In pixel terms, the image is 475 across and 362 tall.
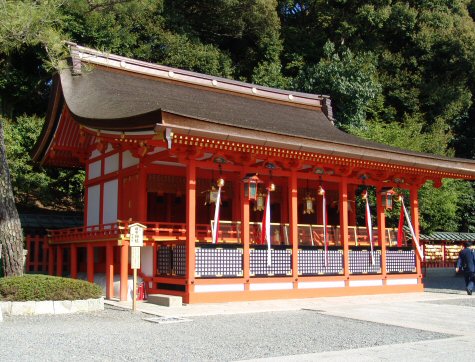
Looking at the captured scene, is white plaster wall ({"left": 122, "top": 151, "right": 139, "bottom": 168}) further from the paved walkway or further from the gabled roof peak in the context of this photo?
the paved walkway

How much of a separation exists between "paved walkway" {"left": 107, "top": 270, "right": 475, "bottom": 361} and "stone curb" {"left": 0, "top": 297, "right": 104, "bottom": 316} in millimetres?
1025

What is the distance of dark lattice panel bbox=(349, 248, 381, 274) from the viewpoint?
1448 centimetres

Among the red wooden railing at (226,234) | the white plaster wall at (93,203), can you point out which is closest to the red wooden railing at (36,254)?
the red wooden railing at (226,234)

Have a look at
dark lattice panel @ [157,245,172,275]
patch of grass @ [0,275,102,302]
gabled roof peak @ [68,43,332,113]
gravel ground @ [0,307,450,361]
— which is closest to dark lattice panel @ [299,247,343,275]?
dark lattice panel @ [157,245,172,275]

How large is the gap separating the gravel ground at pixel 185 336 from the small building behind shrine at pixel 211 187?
2763 mm

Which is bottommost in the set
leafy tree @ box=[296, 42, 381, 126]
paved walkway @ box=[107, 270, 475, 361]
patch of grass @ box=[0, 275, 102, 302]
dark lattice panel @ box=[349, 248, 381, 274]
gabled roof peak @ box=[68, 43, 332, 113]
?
paved walkway @ box=[107, 270, 475, 361]

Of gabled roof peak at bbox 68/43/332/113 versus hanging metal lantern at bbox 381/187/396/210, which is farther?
gabled roof peak at bbox 68/43/332/113

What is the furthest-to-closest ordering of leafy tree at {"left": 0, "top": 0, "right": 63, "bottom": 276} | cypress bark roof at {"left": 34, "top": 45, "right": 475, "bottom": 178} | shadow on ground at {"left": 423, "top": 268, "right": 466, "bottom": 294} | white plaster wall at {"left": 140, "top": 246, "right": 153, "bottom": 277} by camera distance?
shadow on ground at {"left": 423, "top": 268, "right": 466, "bottom": 294}, white plaster wall at {"left": 140, "top": 246, "right": 153, "bottom": 277}, cypress bark roof at {"left": 34, "top": 45, "right": 475, "bottom": 178}, leafy tree at {"left": 0, "top": 0, "right": 63, "bottom": 276}

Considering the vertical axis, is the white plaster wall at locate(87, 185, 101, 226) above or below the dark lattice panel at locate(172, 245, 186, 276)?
above

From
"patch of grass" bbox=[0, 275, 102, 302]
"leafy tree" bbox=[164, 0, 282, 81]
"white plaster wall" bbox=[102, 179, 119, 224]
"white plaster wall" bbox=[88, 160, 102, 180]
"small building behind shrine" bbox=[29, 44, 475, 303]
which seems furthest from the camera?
"leafy tree" bbox=[164, 0, 282, 81]

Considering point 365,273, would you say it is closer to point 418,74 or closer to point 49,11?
point 49,11

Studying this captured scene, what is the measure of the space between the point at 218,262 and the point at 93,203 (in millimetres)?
5646

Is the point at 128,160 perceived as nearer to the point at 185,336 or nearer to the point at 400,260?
the point at 185,336

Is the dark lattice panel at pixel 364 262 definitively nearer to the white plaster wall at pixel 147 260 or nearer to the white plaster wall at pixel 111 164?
the white plaster wall at pixel 147 260
